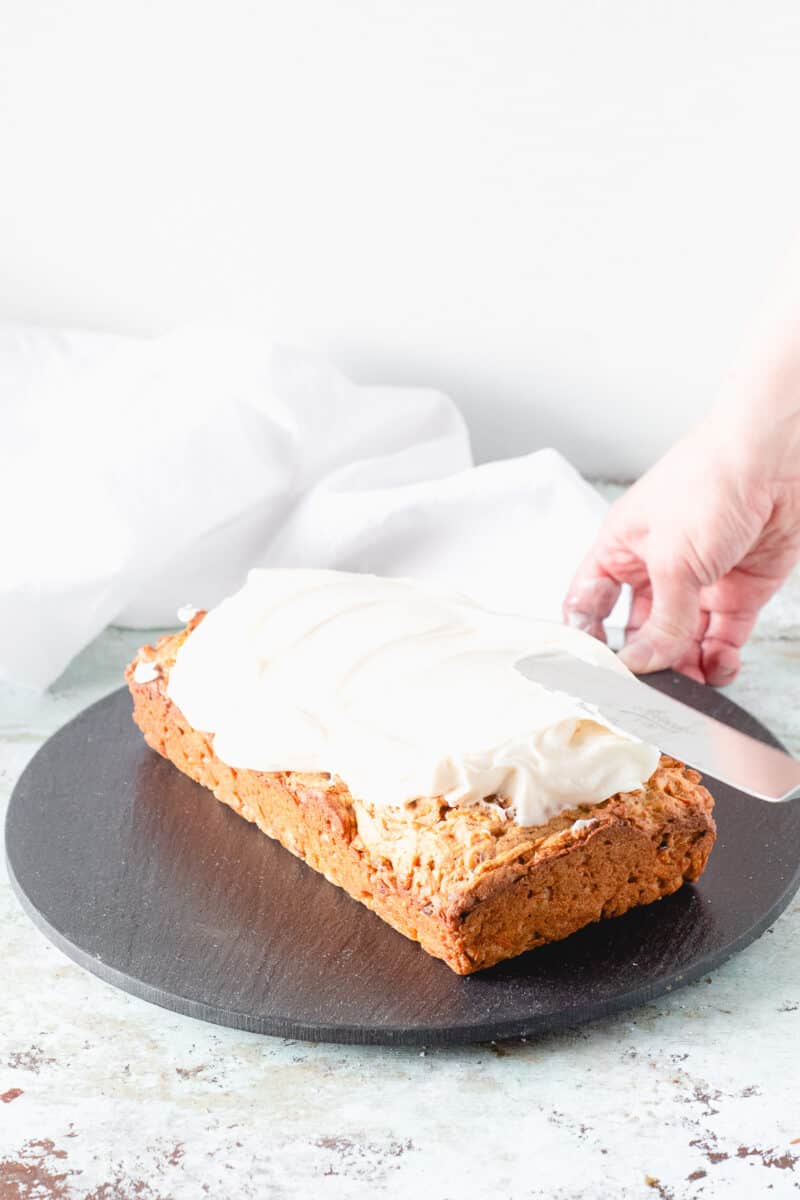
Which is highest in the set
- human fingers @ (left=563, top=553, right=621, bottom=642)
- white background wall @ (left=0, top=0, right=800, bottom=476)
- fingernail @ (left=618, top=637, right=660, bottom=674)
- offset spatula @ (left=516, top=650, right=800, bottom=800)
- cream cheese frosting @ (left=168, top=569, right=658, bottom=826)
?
white background wall @ (left=0, top=0, right=800, bottom=476)

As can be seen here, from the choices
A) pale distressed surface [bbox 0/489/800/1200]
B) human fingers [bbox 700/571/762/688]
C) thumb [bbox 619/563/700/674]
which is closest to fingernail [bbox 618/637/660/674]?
thumb [bbox 619/563/700/674]

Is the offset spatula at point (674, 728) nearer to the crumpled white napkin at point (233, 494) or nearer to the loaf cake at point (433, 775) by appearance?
the loaf cake at point (433, 775)

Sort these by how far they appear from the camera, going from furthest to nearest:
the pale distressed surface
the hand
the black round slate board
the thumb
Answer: the thumb, the hand, the black round slate board, the pale distressed surface

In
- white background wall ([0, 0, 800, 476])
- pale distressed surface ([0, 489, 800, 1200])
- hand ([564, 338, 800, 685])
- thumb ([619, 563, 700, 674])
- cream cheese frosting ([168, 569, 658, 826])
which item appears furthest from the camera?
white background wall ([0, 0, 800, 476])

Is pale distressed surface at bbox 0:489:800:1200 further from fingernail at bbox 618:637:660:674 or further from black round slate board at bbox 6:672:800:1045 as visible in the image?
fingernail at bbox 618:637:660:674

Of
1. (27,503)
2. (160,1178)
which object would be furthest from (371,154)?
(160,1178)

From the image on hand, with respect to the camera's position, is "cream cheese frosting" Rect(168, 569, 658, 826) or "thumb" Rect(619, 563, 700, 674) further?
"thumb" Rect(619, 563, 700, 674)

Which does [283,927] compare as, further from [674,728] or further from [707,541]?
[707,541]
